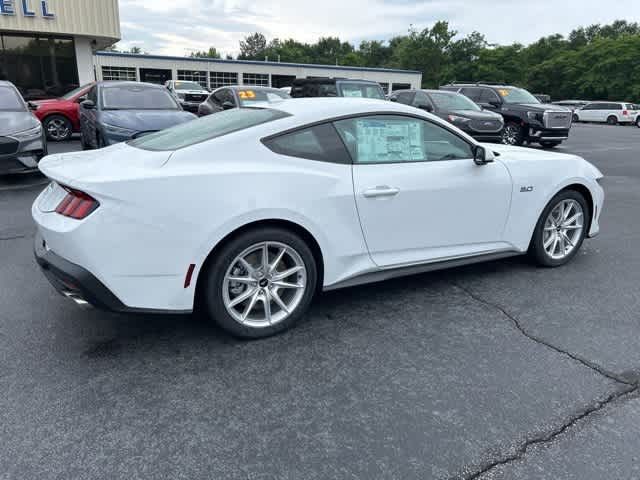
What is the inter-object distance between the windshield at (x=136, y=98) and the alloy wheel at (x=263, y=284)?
7085 mm

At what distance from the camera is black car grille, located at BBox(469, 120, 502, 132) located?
41.1 ft

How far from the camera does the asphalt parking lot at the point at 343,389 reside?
217cm

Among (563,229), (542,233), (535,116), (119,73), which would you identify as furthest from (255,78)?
(542,233)

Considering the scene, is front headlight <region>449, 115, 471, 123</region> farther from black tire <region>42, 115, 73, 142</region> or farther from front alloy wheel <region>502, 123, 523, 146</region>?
black tire <region>42, 115, 73, 142</region>

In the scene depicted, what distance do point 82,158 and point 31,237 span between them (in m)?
2.51

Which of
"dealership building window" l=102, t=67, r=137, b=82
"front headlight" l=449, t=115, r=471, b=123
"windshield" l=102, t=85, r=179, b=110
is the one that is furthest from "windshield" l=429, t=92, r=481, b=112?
"dealership building window" l=102, t=67, r=137, b=82

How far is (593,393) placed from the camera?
8.79 feet

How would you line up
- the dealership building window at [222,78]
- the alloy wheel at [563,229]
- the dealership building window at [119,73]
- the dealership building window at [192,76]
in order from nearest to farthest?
the alloy wheel at [563,229], the dealership building window at [119,73], the dealership building window at [192,76], the dealership building window at [222,78]

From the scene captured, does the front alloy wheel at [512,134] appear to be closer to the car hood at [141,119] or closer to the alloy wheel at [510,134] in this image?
the alloy wheel at [510,134]

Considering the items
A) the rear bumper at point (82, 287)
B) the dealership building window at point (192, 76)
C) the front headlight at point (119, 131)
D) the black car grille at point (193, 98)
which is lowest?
the rear bumper at point (82, 287)

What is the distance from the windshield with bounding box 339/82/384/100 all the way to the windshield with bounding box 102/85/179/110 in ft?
15.2

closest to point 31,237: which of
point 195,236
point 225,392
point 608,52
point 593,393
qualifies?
point 195,236

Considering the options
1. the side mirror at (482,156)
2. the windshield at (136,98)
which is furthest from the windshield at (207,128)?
the windshield at (136,98)

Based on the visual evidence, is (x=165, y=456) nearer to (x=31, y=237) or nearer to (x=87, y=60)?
(x=31, y=237)
